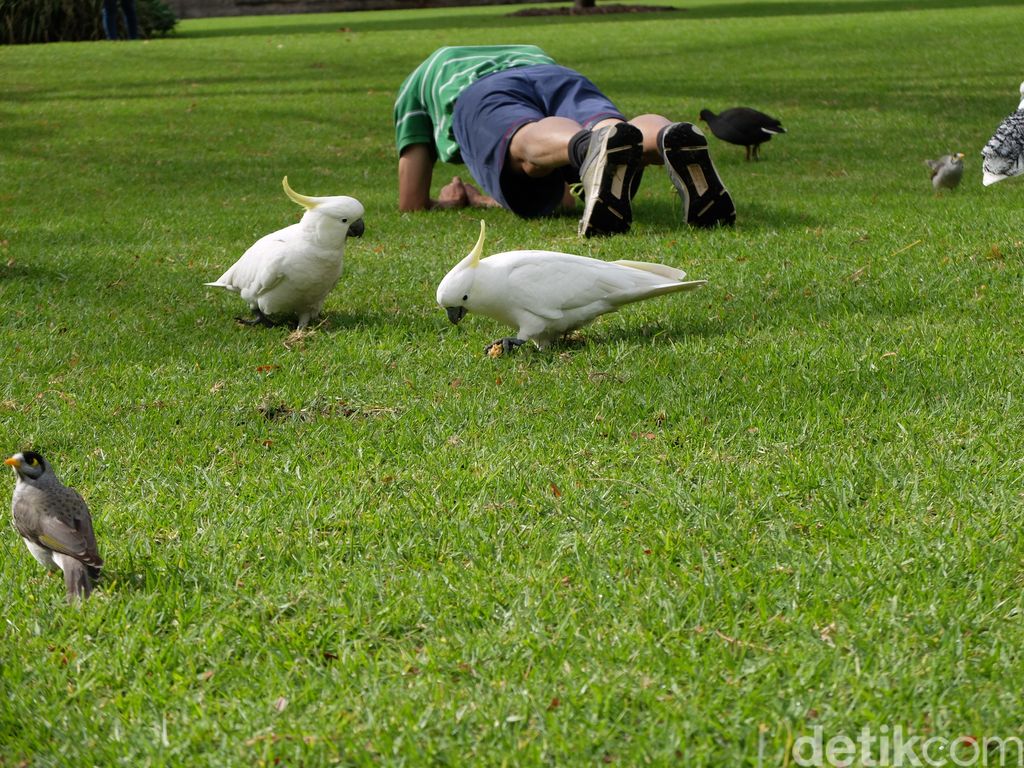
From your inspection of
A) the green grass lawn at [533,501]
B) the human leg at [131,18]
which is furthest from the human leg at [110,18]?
the green grass lawn at [533,501]

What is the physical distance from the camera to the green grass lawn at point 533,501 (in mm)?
2221

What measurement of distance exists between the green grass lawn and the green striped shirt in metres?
0.90

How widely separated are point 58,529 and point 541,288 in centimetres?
215

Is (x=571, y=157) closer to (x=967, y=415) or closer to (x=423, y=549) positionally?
(x=967, y=415)

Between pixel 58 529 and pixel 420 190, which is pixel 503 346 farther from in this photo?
pixel 420 190

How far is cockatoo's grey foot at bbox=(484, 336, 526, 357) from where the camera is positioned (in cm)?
447

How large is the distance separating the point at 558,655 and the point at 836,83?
1407 cm

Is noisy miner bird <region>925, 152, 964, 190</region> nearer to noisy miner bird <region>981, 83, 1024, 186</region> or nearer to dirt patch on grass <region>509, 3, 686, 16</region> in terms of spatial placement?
noisy miner bird <region>981, 83, 1024, 186</region>

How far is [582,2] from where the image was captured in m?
32.5

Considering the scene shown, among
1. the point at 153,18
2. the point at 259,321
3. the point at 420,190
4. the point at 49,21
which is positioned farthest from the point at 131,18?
the point at 259,321

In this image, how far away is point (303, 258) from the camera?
4.84 metres

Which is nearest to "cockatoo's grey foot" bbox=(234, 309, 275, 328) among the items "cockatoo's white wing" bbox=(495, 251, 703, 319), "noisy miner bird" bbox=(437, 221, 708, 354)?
"noisy miner bird" bbox=(437, 221, 708, 354)

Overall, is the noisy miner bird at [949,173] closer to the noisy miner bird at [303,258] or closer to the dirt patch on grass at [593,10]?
the noisy miner bird at [303,258]

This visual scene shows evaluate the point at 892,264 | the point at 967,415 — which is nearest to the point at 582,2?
the point at 892,264
